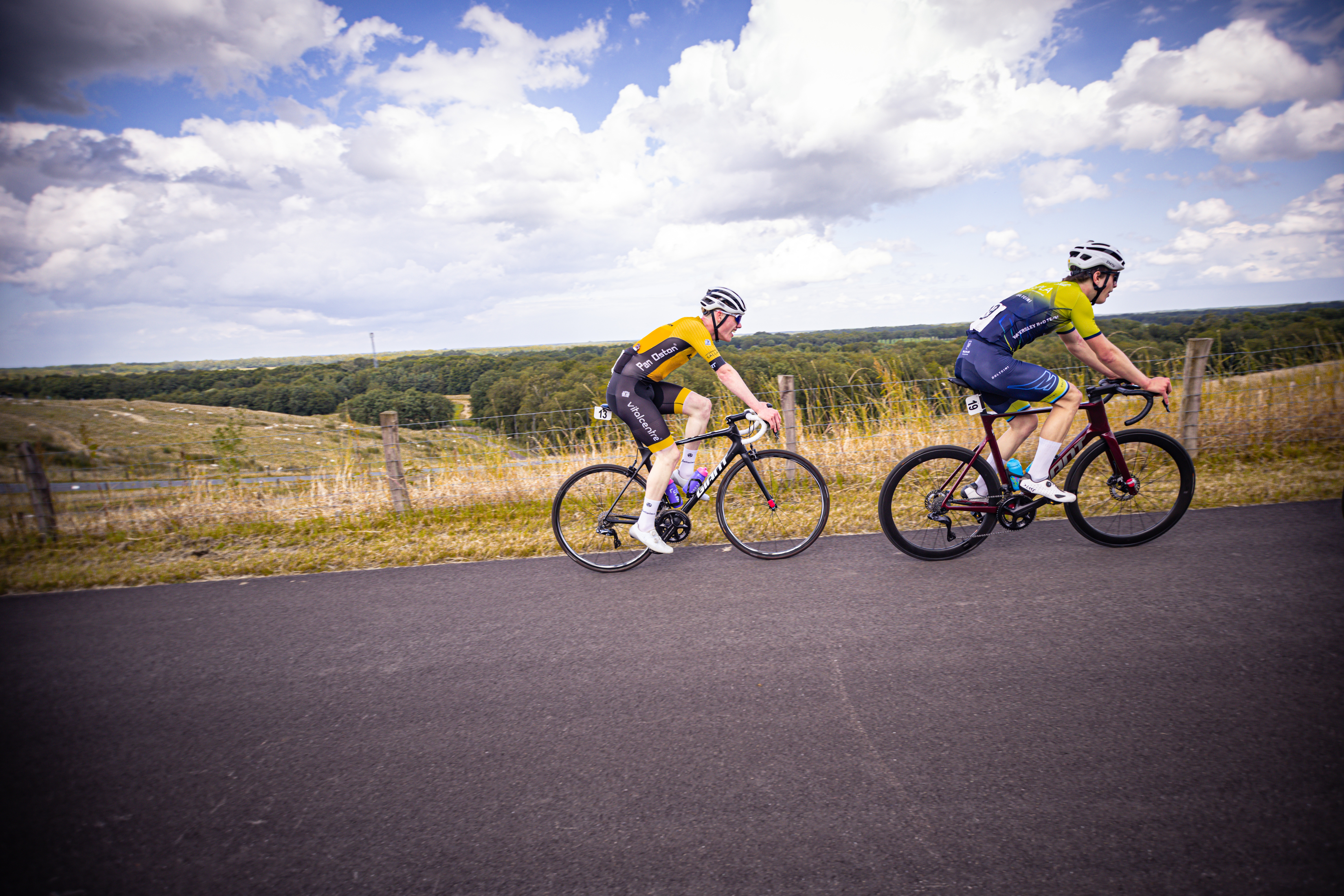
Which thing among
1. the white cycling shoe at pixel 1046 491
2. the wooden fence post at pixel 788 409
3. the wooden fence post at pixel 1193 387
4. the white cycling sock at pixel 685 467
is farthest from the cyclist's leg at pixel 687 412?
the wooden fence post at pixel 1193 387

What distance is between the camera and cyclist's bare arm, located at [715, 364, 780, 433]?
14.4 ft

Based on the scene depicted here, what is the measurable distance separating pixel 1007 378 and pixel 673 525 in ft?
8.97

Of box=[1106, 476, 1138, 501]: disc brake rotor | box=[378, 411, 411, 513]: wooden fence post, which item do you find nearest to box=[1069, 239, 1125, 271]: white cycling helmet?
box=[1106, 476, 1138, 501]: disc brake rotor

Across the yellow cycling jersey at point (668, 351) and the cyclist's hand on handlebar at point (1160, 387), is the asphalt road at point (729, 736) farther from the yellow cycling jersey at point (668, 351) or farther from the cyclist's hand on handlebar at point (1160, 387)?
the yellow cycling jersey at point (668, 351)

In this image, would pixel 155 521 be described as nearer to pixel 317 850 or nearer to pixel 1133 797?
pixel 317 850

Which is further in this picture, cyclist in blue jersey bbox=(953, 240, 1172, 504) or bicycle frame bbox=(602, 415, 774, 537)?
bicycle frame bbox=(602, 415, 774, 537)

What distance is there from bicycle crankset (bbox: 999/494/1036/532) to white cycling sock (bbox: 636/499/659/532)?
8.54 feet

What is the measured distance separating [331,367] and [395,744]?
124ft

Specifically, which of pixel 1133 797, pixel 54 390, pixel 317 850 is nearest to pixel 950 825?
pixel 1133 797

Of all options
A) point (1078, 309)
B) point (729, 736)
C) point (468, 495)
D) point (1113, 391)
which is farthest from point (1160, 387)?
point (468, 495)

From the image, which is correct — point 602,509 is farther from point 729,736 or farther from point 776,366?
point 776,366

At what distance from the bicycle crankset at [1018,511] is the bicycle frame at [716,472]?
5.63 feet

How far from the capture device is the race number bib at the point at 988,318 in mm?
4391

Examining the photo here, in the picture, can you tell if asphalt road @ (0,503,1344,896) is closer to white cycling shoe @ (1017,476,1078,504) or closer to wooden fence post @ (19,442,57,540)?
white cycling shoe @ (1017,476,1078,504)
